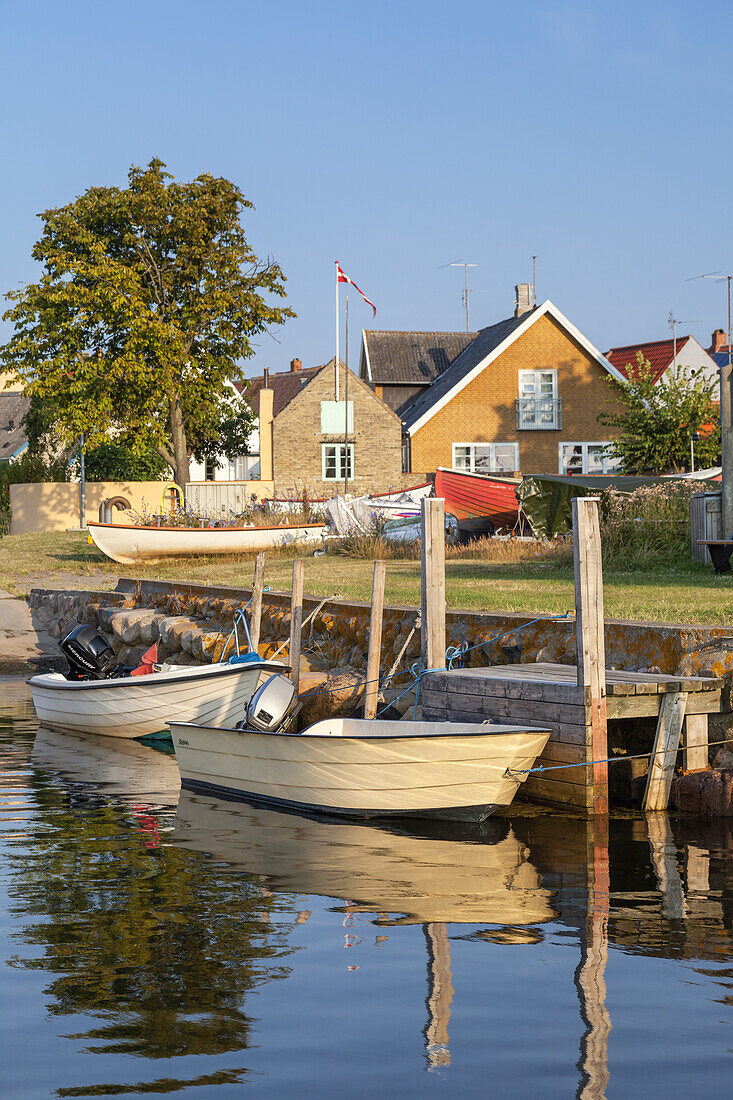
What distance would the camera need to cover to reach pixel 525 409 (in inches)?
1752

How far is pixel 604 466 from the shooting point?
4481cm

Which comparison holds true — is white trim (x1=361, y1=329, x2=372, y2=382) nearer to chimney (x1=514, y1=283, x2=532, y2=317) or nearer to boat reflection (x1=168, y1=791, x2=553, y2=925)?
chimney (x1=514, y1=283, x2=532, y2=317)

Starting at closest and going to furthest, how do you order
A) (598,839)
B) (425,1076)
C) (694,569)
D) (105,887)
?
(425,1076) < (105,887) < (598,839) < (694,569)

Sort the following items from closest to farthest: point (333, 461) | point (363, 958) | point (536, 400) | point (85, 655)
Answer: point (363, 958) → point (85, 655) → point (536, 400) → point (333, 461)

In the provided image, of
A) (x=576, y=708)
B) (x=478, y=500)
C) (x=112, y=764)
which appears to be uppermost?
(x=478, y=500)

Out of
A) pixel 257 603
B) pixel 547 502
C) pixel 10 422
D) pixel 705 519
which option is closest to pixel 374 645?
pixel 257 603

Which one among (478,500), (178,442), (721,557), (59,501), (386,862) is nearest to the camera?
(386,862)

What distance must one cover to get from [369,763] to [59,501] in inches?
1194

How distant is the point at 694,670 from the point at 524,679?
4.89ft

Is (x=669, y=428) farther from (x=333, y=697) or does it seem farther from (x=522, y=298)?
(x=333, y=697)

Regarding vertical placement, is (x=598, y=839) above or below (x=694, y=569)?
below

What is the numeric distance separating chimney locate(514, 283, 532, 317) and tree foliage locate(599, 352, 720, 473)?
48.7 feet

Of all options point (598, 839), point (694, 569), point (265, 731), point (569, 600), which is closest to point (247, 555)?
point (694, 569)

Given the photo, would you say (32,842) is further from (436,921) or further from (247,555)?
(247,555)
